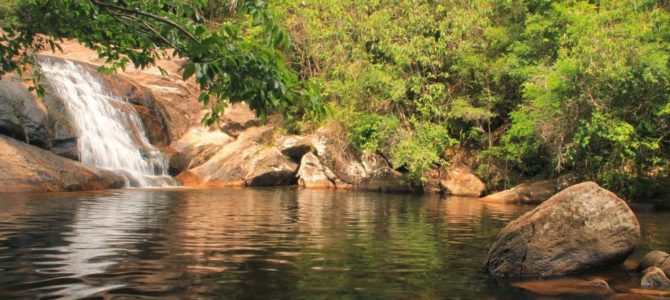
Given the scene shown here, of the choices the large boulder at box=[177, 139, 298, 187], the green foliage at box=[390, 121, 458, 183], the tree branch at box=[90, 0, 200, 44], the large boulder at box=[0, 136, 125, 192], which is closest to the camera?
the tree branch at box=[90, 0, 200, 44]

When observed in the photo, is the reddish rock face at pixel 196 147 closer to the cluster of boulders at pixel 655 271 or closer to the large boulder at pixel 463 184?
the large boulder at pixel 463 184

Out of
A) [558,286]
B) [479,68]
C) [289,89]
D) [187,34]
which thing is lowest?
[558,286]

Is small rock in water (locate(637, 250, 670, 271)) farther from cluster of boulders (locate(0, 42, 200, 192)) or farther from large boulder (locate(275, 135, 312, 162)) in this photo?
large boulder (locate(275, 135, 312, 162))

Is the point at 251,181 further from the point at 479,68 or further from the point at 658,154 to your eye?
the point at 658,154

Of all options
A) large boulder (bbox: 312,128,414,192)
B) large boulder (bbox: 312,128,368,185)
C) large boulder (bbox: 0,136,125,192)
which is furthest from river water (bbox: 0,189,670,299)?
large boulder (bbox: 312,128,368,185)

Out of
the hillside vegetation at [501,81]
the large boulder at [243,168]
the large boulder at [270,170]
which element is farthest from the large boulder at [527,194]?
the large boulder at [243,168]

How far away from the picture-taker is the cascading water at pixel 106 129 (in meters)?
25.2

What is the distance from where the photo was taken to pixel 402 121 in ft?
99.8

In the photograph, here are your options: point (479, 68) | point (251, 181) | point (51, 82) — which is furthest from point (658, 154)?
point (51, 82)

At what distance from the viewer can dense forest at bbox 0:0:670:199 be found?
20.4 m

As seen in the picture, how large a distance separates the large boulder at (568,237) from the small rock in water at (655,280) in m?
0.86

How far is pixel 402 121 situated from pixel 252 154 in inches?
324

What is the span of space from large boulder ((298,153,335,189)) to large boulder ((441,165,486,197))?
599 cm

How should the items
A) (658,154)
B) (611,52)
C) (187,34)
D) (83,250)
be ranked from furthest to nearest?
(658,154) < (611,52) < (83,250) < (187,34)
